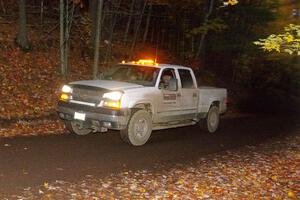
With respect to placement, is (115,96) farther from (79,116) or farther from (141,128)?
(141,128)

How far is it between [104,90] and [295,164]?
15.5ft

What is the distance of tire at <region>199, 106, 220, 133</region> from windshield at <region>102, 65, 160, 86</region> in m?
2.95

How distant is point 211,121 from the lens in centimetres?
1413

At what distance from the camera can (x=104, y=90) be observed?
10258mm

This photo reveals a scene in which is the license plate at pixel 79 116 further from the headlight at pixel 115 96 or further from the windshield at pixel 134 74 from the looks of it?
the windshield at pixel 134 74

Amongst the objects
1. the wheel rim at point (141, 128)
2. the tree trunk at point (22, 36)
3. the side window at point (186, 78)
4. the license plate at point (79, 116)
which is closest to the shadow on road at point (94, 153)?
the wheel rim at point (141, 128)

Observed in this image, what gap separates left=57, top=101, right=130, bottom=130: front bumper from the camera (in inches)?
398

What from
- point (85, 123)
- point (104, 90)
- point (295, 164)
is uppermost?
point (104, 90)

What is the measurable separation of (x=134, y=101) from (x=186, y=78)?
110 inches

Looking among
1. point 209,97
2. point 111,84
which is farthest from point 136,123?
point 209,97

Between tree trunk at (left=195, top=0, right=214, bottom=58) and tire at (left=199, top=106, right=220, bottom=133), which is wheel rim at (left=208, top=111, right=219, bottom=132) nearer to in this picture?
tire at (left=199, top=106, right=220, bottom=133)

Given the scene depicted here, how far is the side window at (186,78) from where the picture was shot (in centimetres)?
1261

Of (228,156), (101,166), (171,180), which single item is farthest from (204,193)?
(228,156)

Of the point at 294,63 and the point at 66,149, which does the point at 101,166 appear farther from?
the point at 294,63
